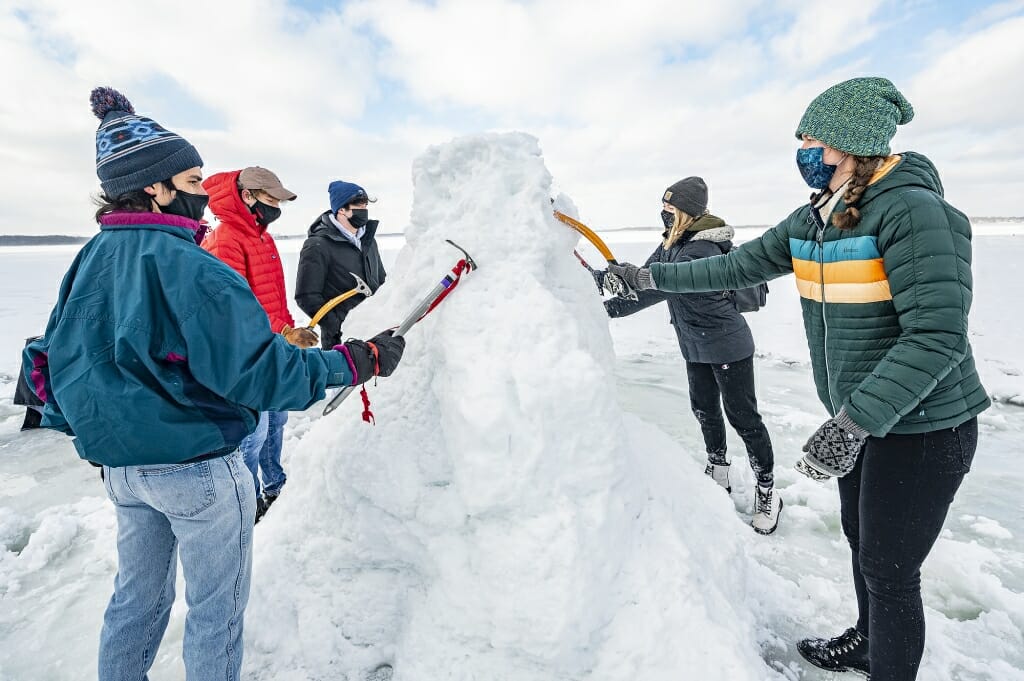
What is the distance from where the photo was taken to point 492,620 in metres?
1.68

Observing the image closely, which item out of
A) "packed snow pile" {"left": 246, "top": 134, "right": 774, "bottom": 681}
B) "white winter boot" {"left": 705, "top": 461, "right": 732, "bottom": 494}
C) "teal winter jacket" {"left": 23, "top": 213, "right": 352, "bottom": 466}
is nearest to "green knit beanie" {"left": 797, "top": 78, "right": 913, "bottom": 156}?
"packed snow pile" {"left": 246, "top": 134, "right": 774, "bottom": 681}

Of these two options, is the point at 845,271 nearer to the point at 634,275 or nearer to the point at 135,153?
the point at 634,275

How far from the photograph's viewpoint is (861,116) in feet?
4.84

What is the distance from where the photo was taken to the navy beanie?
10.9ft

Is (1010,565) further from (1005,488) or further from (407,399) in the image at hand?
(407,399)

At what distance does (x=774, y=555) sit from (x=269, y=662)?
2.47 metres

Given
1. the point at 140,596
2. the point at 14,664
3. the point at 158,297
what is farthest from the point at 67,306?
the point at 14,664

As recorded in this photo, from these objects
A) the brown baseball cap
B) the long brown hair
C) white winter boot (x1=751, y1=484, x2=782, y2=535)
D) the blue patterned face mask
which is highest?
the brown baseball cap

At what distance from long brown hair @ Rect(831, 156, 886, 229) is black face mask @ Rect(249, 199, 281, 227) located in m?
2.73

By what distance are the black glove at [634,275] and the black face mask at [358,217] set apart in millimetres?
1753

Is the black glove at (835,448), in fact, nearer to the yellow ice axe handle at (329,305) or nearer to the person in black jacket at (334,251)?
the yellow ice axe handle at (329,305)

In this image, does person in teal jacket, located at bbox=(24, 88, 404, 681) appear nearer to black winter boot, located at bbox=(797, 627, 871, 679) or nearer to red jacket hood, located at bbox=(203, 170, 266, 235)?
red jacket hood, located at bbox=(203, 170, 266, 235)

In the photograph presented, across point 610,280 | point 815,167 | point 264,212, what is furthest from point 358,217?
point 815,167

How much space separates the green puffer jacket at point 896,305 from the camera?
1334mm
